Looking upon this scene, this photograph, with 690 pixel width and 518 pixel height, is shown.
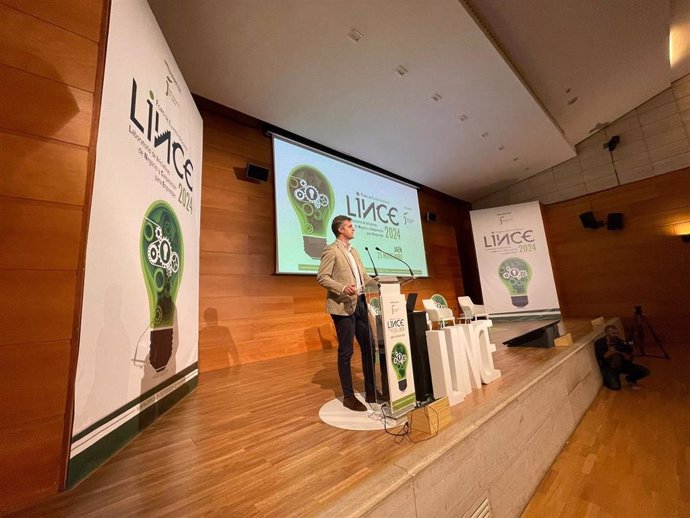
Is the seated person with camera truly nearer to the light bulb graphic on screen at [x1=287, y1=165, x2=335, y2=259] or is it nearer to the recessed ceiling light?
the light bulb graphic on screen at [x1=287, y1=165, x2=335, y2=259]

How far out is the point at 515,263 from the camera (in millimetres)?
6234

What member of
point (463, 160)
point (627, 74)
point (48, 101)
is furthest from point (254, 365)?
point (627, 74)

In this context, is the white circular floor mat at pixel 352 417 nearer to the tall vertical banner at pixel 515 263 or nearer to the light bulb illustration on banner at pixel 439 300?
the light bulb illustration on banner at pixel 439 300

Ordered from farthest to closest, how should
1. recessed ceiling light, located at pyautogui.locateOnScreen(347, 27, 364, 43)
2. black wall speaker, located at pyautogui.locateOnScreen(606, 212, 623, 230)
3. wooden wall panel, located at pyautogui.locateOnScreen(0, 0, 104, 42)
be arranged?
1. black wall speaker, located at pyautogui.locateOnScreen(606, 212, 623, 230)
2. recessed ceiling light, located at pyautogui.locateOnScreen(347, 27, 364, 43)
3. wooden wall panel, located at pyautogui.locateOnScreen(0, 0, 104, 42)

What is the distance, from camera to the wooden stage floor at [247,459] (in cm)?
97

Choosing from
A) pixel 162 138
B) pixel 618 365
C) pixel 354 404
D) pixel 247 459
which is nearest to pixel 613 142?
pixel 618 365

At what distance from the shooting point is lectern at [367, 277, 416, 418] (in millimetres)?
1534

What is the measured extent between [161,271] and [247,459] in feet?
4.43

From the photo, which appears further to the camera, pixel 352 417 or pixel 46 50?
pixel 352 417

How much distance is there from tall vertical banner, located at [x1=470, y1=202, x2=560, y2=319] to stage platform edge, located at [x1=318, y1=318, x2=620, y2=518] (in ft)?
13.9

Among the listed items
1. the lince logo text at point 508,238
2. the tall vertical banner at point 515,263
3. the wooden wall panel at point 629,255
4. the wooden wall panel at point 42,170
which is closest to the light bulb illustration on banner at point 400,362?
the wooden wall panel at point 42,170

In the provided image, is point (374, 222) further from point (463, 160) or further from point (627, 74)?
point (627, 74)

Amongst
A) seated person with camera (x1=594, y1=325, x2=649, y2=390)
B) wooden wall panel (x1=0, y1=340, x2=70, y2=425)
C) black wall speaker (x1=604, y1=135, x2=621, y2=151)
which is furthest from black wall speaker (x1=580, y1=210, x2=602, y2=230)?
wooden wall panel (x1=0, y1=340, x2=70, y2=425)

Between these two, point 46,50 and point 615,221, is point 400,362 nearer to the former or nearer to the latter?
point 46,50
